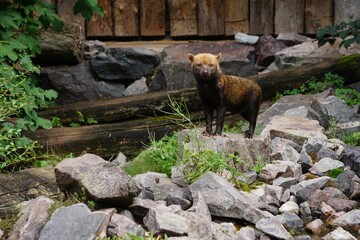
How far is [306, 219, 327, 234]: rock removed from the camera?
616 cm

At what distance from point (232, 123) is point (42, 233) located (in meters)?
4.60

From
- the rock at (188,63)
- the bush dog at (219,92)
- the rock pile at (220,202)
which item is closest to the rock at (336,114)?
the rock pile at (220,202)

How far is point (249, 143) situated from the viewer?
722 centimetres

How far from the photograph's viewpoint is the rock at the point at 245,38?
1152 cm

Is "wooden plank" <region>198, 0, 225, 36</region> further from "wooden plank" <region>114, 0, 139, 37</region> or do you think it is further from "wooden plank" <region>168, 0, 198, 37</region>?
"wooden plank" <region>114, 0, 139, 37</region>

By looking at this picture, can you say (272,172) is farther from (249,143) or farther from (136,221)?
(136,221)

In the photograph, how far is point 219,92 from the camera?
7.25 metres

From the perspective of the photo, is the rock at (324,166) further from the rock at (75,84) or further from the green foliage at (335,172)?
the rock at (75,84)

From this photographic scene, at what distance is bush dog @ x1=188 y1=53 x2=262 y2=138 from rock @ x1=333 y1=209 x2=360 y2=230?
157 cm

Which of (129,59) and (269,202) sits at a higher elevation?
(129,59)

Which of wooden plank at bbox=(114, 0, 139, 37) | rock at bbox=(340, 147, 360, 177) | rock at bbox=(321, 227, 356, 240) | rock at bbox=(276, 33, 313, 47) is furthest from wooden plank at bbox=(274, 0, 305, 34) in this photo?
rock at bbox=(321, 227, 356, 240)

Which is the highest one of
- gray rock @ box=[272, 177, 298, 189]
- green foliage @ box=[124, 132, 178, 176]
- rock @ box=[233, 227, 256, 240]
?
green foliage @ box=[124, 132, 178, 176]

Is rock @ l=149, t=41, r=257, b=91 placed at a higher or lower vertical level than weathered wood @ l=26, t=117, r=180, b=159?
higher

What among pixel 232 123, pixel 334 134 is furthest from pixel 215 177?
pixel 232 123
